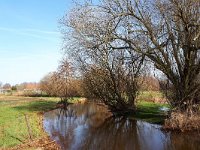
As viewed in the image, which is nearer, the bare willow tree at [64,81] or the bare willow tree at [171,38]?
the bare willow tree at [171,38]

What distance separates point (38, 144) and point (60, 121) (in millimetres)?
15390

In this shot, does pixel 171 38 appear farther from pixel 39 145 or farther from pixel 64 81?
pixel 64 81

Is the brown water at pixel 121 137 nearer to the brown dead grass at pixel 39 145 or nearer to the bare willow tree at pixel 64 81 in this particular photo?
the brown dead grass at pixel 39 145

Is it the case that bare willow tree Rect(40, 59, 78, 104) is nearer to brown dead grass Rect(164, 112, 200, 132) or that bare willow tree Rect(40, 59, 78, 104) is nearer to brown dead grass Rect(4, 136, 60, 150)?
brown dead grass Rect(164, 112, 200, 132)

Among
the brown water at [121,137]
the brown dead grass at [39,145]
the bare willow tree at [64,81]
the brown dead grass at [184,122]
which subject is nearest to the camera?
the brown dead grass at [39,145]

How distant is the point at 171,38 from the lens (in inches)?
1175

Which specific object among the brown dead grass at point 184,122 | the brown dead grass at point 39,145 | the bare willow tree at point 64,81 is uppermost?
the bare willow tree at point 64,81

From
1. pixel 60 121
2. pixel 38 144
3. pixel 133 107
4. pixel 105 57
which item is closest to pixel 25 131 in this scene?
pixel 38 144

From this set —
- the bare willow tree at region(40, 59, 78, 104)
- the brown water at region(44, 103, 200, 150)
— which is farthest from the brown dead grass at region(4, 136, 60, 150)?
the bare willow tree at region(40, 59, 78, 104)

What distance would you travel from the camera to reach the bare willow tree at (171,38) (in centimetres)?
2775

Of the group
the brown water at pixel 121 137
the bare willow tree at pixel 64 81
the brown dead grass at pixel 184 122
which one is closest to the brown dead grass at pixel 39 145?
the brown water at pixel 121 137

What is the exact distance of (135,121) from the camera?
34531mm

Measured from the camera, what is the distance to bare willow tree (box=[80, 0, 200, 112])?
27750mm

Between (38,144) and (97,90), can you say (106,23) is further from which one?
(38,144)
